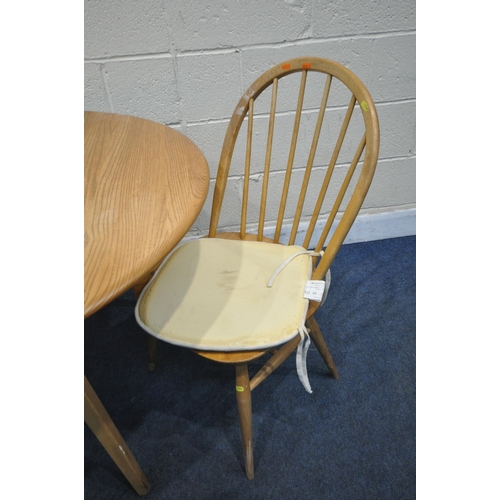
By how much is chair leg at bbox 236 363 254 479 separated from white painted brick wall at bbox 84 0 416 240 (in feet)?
2.76

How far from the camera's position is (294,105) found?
1.29 meters

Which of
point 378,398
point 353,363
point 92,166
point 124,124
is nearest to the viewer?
point 92,166

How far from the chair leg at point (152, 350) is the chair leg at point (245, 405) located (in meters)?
0.43

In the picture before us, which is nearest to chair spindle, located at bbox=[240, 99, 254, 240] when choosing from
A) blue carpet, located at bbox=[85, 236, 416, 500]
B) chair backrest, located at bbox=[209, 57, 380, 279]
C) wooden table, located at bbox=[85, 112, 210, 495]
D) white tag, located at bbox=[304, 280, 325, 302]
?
chair backrest, located at bbox=[209, 57, 380, 279]

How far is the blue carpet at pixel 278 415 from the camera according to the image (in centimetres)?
93

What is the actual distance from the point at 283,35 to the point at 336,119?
35 centimetres

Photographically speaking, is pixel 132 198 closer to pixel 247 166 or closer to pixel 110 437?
pixel 247 166

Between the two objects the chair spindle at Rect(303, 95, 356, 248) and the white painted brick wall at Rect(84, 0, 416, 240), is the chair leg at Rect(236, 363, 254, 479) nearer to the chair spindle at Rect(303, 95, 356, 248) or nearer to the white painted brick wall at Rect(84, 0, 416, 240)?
the chair spindle at Rect(303, 95, 356, 248)

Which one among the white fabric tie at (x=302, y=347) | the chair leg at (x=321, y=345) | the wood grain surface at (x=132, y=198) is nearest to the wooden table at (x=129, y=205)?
the wood grain surface at (x=132, y=198)

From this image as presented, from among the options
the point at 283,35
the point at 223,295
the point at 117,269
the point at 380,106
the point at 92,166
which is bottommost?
the point at 223,295

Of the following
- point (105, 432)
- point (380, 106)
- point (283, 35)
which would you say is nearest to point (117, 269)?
point (105, 432)

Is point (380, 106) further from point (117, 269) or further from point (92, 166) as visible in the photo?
point (117, 269)

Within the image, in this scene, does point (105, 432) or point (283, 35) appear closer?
point (105, 432)

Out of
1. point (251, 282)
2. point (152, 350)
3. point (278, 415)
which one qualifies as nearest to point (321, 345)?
point (278, 415)
